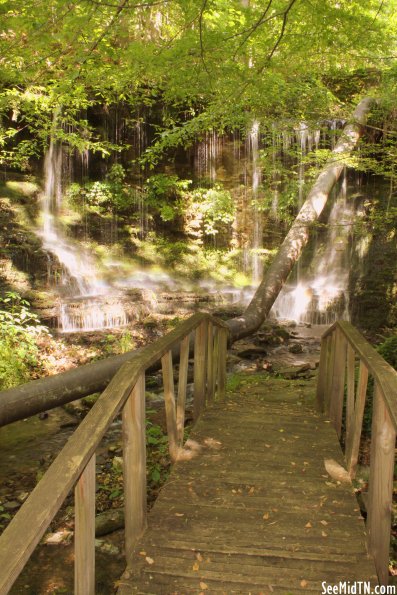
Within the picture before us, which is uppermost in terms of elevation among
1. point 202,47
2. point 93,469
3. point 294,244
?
point 202,47

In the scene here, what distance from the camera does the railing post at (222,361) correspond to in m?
6.45

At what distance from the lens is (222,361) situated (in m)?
6.56

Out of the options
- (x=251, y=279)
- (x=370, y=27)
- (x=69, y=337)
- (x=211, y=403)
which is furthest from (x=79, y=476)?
(x=251, y=279)

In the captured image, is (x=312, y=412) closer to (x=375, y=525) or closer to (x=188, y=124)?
(x=375, y=525)

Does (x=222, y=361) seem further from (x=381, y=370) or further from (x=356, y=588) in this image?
(x=356, y=588)

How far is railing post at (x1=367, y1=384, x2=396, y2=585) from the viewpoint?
250 cm

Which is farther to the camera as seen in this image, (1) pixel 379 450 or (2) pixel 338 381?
(2) pixel 338 381

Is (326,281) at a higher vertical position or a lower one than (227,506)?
higher

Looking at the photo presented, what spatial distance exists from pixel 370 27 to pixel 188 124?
3.49m

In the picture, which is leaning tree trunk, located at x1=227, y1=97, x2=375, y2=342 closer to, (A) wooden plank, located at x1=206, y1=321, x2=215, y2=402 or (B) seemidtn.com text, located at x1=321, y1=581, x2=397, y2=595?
(A) wooden plank, located at x1=206, y1=321, x2=215, y2=402

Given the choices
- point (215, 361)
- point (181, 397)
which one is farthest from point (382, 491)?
point (215, 361)

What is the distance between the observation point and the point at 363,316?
13.7m

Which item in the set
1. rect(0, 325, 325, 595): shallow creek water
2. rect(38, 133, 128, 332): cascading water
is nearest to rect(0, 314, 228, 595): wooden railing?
rect(0, 325, 325, 595): shallow creek water

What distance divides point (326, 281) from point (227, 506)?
13.7m
